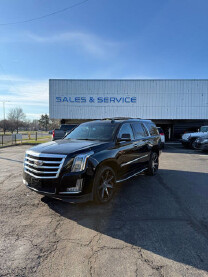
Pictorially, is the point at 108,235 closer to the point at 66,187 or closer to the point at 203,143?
the point at 66,187

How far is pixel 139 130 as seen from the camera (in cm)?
518

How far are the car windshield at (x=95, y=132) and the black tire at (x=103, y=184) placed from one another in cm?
84

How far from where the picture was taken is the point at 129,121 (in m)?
4.82

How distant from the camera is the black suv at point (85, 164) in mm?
3010

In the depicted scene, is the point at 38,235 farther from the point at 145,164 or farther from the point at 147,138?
the point at 147,138

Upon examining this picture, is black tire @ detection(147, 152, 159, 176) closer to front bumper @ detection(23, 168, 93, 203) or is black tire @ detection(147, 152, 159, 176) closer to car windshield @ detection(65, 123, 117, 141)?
car windshield @ detection(65, 123, 117, 141)

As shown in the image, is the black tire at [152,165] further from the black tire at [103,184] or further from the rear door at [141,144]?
the black tire at [103,184]

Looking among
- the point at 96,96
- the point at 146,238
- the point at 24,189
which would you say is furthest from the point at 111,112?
the point at 146,238

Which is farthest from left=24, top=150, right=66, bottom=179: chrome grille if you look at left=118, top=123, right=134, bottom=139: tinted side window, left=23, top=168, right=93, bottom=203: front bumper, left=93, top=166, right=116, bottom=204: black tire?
left=118, top=123, right=134, bottom=139: tinted side window

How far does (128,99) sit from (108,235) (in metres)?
20.3

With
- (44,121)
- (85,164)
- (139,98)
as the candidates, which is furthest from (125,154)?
(44,121)

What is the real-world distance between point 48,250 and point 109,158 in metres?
1.94

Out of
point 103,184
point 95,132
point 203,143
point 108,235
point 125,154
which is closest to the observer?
point 108,235

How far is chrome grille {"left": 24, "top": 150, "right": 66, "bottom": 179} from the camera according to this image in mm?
3031
